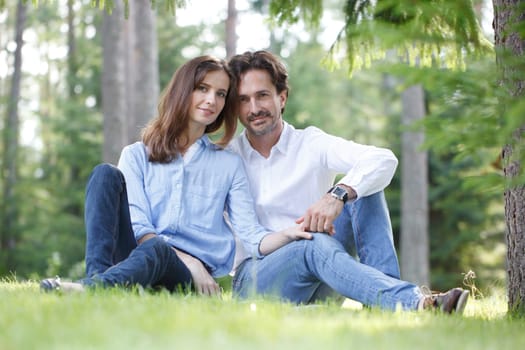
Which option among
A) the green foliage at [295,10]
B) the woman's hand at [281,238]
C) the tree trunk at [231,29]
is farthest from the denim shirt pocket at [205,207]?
the tree trunk at [231,29]

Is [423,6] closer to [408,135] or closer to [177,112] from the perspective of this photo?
[177,112]

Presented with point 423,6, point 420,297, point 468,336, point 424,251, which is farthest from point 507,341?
point 424,251

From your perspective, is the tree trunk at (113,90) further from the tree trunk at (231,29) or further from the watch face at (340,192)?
the watch face at (340,192)

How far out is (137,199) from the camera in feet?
11.8

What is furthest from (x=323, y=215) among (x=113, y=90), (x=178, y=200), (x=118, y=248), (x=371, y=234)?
(x=113, y=90)

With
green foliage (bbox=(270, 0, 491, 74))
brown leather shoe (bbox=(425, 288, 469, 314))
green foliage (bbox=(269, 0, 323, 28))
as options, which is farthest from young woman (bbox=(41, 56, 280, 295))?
brown leather shoe (bbox=(425, 288, 469, 314))

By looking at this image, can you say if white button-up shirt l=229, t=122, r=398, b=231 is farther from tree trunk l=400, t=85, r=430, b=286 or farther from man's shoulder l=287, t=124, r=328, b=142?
tree trunk l=400, t=85, r=430, b=286

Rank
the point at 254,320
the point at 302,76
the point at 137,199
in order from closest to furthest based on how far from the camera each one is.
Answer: the point at 254,320 < the point at 137,199 < the point at 302,76

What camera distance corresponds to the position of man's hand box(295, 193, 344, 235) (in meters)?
3.30

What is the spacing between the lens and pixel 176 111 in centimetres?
383

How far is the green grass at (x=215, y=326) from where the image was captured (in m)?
1.91

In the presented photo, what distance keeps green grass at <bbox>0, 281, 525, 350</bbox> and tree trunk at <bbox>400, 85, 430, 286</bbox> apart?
7.96m

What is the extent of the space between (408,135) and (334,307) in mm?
8245

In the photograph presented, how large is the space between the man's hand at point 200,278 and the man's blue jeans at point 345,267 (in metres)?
0.16
